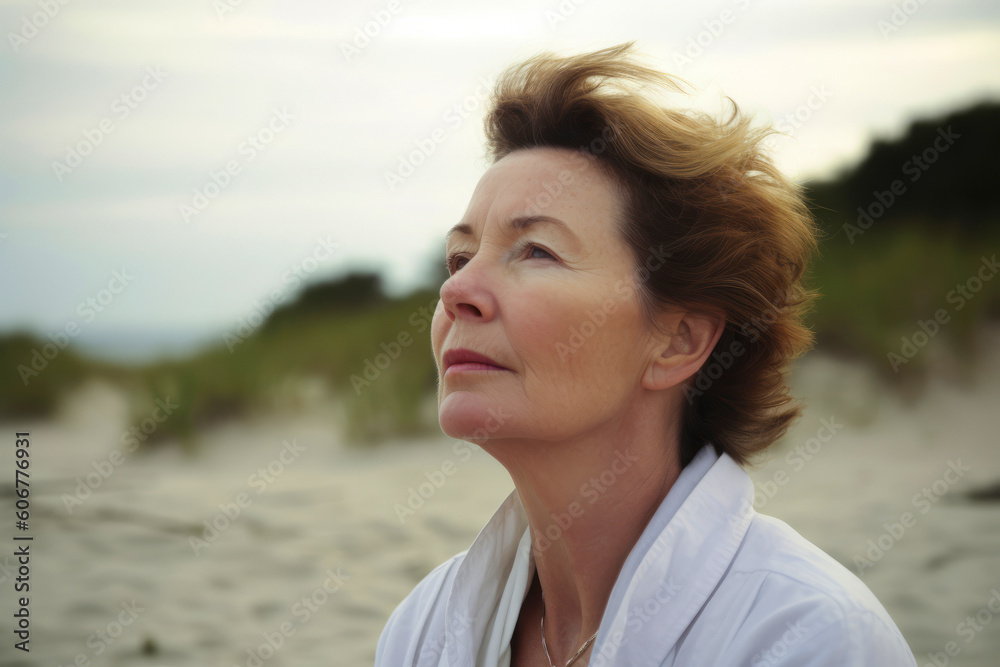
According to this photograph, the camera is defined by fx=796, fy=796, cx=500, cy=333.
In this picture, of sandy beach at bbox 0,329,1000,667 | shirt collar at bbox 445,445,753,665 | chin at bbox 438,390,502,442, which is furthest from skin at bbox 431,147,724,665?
sandy beach at bbox 0,329,1000,667

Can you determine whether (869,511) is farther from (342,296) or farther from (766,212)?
(766,212)

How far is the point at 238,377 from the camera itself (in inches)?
235

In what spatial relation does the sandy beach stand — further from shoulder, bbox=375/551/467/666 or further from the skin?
the skin

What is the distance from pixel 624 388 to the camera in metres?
1.46

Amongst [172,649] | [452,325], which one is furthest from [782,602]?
[172,649]

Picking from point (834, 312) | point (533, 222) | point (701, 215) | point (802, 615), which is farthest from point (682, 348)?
point (834, 312)

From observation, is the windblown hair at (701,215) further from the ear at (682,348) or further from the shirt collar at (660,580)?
the shirt collar at (660,580)

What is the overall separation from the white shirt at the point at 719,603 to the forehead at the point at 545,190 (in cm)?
52

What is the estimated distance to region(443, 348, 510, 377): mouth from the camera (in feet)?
4.58

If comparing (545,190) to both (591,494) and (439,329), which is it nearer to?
(439,329)

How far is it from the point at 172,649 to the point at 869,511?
14.3 ft

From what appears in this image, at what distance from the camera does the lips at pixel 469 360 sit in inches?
54.9

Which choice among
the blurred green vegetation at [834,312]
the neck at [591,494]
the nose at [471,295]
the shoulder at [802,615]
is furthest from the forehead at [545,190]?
the blurred green vegetation at [834,312]

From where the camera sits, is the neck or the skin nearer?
the skin
